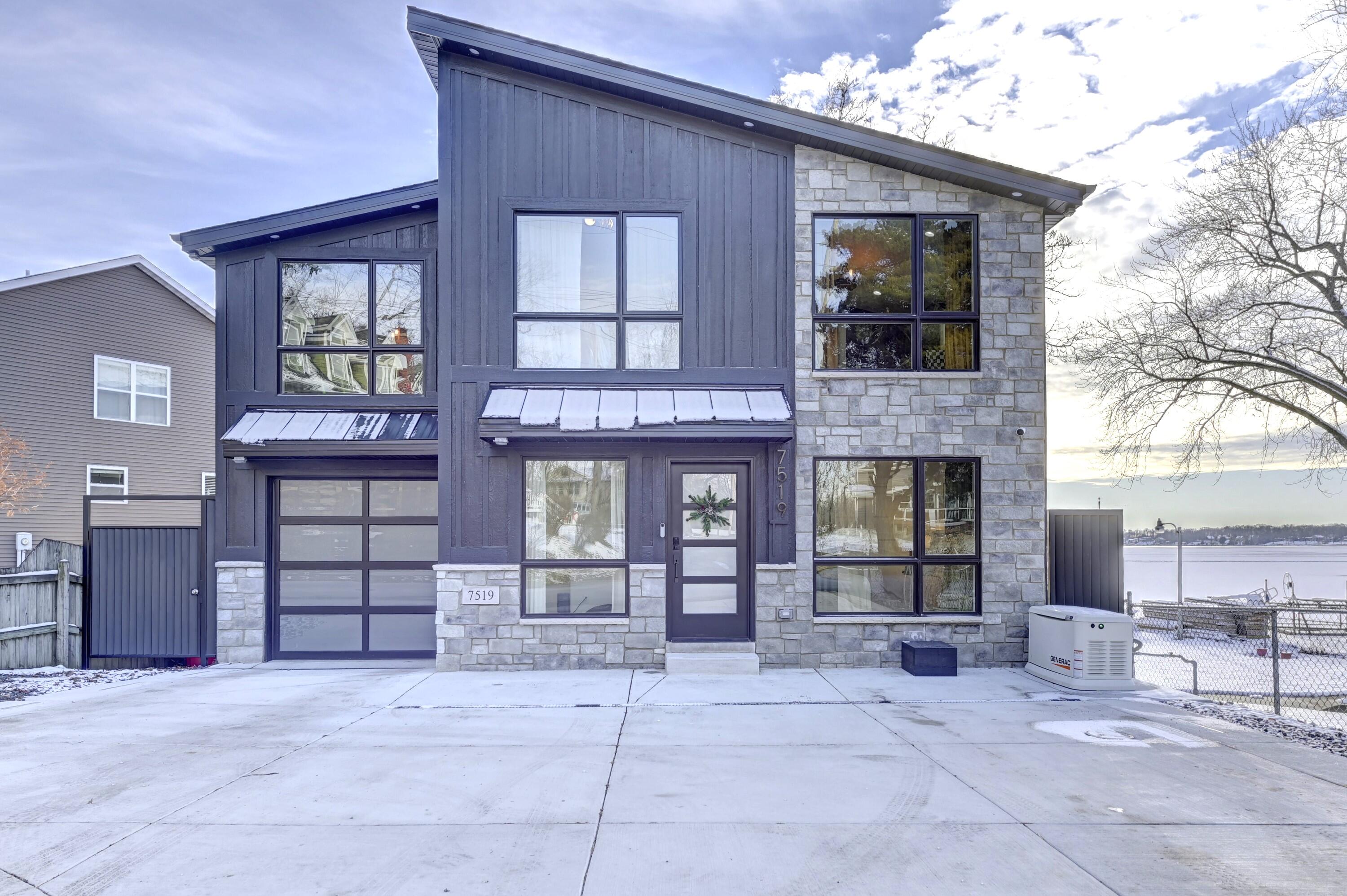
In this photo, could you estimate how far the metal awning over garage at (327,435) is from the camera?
7.93 metres

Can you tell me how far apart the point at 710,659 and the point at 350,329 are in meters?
6.02

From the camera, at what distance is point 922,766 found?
195 inches

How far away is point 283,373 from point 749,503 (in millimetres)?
6022

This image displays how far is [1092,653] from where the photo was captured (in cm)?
717

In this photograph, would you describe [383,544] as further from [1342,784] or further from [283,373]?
[1342,784]

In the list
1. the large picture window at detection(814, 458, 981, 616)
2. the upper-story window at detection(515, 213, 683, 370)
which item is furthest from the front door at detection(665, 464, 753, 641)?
the upper-story window at detection(515, 213, 683, 370)

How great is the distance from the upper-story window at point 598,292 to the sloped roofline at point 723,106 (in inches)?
54.3

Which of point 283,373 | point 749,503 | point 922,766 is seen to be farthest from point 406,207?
point 922,766

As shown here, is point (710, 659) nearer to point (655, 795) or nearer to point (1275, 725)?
point (655, 795)

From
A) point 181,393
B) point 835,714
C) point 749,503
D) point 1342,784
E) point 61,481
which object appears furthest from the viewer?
point 181,393

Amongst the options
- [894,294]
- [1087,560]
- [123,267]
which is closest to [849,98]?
[894,294]

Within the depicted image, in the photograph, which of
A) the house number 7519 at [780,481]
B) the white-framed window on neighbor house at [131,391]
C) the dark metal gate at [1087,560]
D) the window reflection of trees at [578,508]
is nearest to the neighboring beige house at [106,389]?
the white-framed window on neighbor house at [131,391]

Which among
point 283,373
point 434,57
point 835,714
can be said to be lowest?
point 835,714

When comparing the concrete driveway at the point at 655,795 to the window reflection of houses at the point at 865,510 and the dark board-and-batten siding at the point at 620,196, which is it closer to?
the window reflection of houses at the point at 865,510
